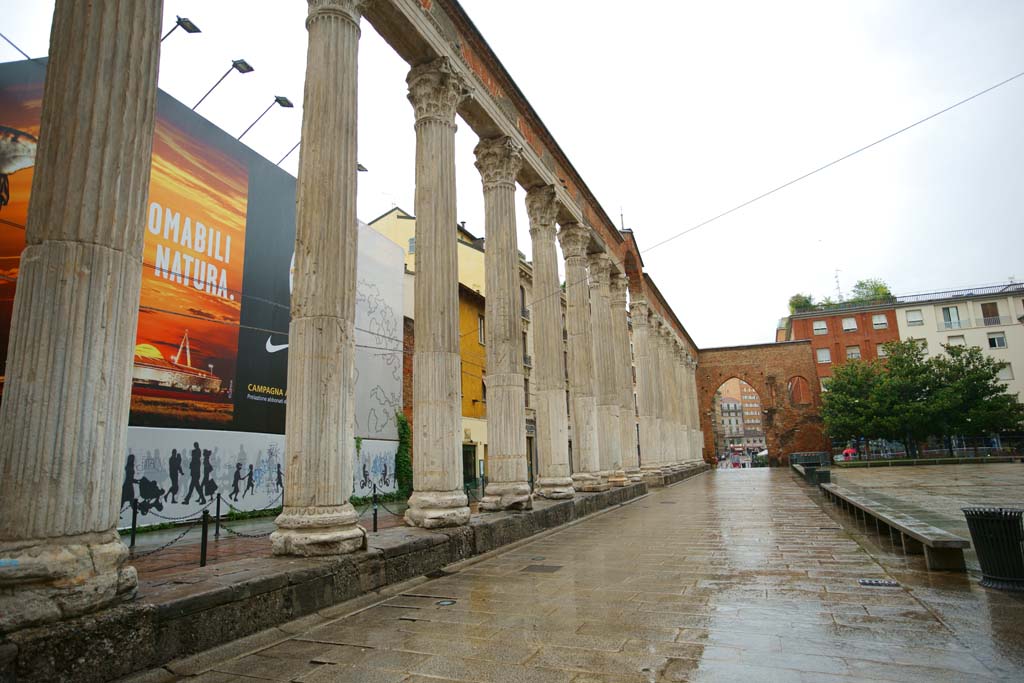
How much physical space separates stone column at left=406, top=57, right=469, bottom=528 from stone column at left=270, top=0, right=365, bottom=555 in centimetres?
206

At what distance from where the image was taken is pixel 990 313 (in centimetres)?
4559

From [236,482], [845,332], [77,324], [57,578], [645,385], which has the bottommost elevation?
[57,578]

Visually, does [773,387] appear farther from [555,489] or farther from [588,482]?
[555,489]

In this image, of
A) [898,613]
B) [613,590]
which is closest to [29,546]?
[613,590]

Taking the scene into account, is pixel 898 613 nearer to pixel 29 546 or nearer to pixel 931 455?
pixel 29 546

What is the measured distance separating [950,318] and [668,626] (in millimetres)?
53633

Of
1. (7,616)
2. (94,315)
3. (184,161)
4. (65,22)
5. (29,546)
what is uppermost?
(184,161)

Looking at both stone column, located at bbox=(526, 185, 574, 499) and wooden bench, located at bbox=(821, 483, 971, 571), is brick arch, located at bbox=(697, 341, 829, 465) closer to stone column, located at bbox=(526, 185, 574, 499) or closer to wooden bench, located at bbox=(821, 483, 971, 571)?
stone column, located at bbox=(526, 185, 574, 499)

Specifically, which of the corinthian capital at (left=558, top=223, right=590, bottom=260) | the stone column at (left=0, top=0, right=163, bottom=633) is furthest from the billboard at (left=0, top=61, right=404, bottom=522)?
the stone column at (left=0, top=0, right=163, bottom=633)

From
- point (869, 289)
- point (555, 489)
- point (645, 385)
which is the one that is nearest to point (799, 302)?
point (869, 289)

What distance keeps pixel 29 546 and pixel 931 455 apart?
4631cm

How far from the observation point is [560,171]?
15.1m

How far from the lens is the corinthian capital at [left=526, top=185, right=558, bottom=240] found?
14.1 meters

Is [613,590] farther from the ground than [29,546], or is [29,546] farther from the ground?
[29,546]
